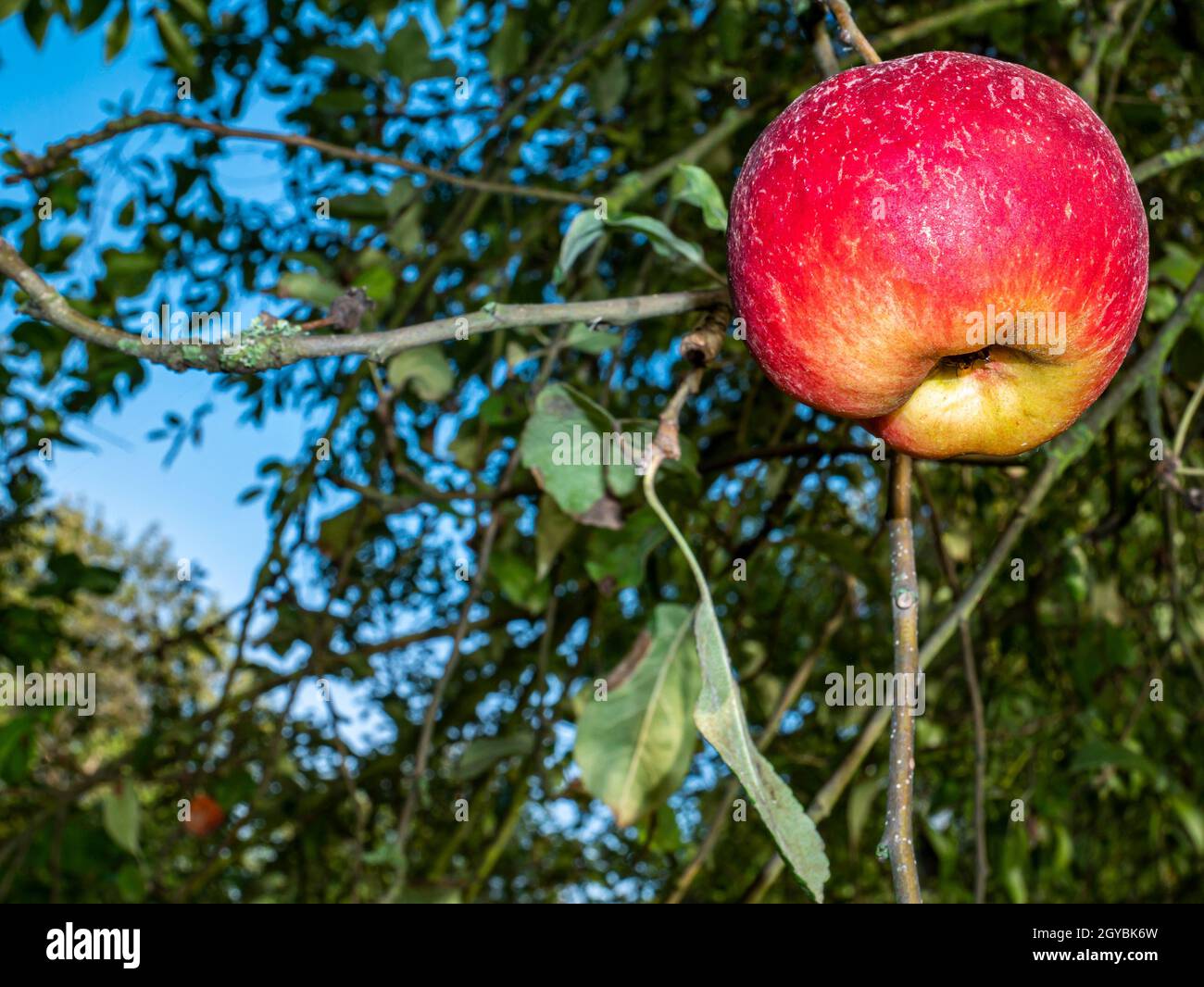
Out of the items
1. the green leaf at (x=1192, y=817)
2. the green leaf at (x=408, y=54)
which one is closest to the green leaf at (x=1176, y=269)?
the green leaf at (x=1192, y=817)

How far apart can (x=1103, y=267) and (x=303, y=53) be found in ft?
8.46

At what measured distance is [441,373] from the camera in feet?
5.39

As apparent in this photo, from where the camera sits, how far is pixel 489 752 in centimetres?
187

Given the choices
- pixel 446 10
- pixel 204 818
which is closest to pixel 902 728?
pixel 446 10

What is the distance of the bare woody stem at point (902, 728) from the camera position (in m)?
0.75

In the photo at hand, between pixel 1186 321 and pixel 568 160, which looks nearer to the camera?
pixel 1186 321

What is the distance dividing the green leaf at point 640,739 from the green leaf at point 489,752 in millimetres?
508

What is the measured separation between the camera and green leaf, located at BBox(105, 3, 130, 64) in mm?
2258

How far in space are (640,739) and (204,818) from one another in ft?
6.68

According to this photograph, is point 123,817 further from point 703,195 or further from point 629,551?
point 703,195

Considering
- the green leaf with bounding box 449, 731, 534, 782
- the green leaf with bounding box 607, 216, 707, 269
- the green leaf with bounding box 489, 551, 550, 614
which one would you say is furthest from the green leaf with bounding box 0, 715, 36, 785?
the green leaf with bounding box 607, 216, 707, 269
